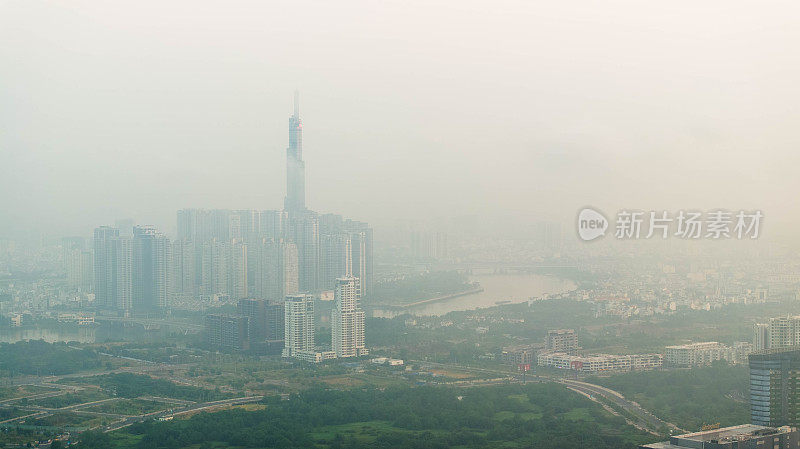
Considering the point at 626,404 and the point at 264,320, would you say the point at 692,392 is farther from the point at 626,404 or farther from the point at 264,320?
the point at 264,320

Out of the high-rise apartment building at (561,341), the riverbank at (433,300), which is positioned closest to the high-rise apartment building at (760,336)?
the high-rise apartment building at (561,341)

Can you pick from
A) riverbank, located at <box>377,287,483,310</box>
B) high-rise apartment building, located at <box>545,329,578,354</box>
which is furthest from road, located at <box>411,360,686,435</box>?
riverbank, located at <box>377,287,483,310</box>

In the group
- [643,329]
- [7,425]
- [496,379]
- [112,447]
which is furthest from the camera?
[643,329]

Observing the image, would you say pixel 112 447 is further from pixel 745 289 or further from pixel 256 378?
pixel 745 289

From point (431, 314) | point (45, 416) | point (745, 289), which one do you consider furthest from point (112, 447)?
point (431, 314)

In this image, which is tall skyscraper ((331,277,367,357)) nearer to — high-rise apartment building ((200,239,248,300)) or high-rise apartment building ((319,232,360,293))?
high-rise apartment building ((319,232,360,293))

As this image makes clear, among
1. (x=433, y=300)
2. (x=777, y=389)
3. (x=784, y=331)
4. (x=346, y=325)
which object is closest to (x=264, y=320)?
(x=346, y=325)
